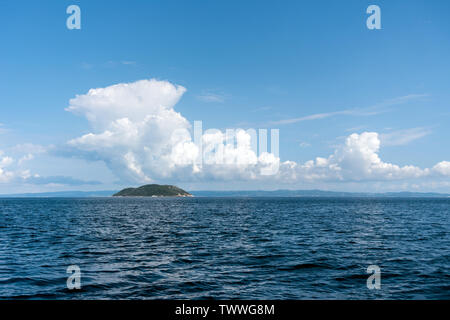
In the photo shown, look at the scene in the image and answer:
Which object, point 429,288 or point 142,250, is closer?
point 429,288

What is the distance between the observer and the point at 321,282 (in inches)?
900

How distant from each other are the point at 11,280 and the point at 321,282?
76.5 feet

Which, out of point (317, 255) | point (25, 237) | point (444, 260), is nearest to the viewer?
point (444, 260)

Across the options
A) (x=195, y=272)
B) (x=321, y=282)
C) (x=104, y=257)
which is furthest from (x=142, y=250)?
(x=321, y=282)

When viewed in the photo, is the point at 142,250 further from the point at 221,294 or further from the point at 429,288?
the point at 429,288

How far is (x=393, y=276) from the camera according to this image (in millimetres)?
24750

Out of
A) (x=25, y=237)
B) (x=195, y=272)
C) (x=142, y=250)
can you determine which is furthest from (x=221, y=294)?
(x=25, y=237)

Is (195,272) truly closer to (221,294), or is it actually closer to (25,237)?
(221,294)
